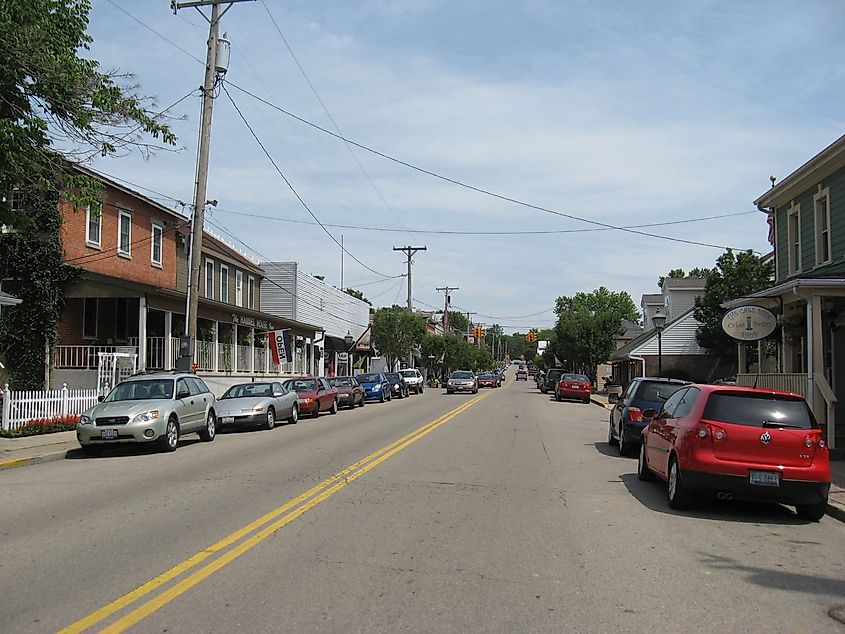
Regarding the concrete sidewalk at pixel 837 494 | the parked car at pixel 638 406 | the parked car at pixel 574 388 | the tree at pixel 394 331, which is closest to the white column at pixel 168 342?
the parked car at pixel 638 406

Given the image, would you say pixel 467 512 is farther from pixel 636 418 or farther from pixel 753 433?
pixel 636 418

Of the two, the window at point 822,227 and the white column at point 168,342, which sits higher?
the window at point 822,227

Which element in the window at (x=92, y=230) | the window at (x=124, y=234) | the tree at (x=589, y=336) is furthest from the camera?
the tree at (x=589, y=336)

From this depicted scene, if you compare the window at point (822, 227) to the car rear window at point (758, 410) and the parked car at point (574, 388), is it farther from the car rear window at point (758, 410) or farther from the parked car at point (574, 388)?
the parked car at point (574, 388)

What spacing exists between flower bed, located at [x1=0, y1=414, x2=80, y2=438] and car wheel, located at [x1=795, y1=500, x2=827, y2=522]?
16.2 meters

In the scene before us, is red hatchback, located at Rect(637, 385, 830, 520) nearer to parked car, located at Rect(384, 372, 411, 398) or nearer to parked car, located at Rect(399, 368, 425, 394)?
parked car, located at Rect(384, 372, 411, 398)

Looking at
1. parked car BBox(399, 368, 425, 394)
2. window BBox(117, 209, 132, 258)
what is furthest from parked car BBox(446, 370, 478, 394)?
window BBox(117, 209, 132, 258)

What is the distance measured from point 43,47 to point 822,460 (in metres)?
12.8

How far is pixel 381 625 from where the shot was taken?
5758 millimetres

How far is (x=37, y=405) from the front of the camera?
20.1 metres

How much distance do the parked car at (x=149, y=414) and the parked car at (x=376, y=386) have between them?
2138 centimetres

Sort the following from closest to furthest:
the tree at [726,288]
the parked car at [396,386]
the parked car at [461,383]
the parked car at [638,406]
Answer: the parked car at [638,406]
the tree at [726,288]
the parked car at [396,386]
the parked car at [461,383]

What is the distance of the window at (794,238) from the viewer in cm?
2242

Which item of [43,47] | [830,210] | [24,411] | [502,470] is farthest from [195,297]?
[830,210]
